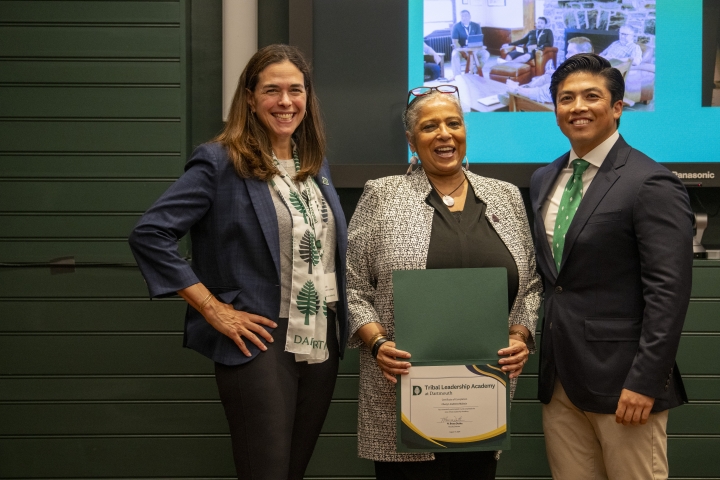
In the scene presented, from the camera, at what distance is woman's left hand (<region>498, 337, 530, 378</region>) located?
188 centimetres

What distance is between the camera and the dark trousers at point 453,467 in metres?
2.01

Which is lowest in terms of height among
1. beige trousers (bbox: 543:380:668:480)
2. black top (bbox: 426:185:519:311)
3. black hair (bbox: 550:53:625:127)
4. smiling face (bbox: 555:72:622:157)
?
beige trousers (bbox: 543:380:668:480)

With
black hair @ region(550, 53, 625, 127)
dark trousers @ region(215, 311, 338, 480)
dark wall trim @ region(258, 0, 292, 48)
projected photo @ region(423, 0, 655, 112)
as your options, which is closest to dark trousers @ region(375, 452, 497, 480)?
dark trousers @ region(215, 311, 338, 480)

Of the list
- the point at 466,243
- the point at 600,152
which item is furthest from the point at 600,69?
the point at 466,243

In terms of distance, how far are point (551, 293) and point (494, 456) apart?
0.50m

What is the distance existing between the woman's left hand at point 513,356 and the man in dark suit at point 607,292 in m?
0.09

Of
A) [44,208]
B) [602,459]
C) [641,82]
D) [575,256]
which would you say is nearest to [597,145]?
[575,256]

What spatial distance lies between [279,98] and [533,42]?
1.49 metres

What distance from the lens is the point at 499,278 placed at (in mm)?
1862

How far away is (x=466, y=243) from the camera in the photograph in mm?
2018

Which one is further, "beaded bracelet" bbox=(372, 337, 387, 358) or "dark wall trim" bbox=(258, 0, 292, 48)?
"dark wall trim" bbox=(258, 0, 292, 48)

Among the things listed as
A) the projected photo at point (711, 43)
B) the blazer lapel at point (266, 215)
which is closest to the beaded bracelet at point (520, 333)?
the blazer lapel at point (266, 215)

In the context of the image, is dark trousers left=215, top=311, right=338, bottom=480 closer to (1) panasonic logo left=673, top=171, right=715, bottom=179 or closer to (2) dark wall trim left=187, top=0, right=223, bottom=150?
(2) dark wall trim left=187, top=0, right=223, bottom=150

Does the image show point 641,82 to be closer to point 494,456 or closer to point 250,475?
point 494,456
